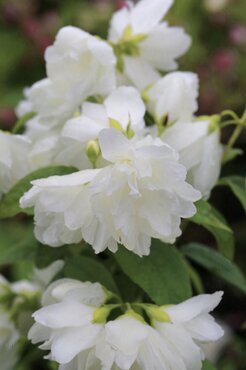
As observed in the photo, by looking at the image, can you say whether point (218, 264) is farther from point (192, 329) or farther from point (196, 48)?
point (196, 48)

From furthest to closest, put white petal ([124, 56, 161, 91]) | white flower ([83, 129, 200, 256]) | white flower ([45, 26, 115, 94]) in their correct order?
white petal ([124, 56, 161, 91]) < white flower ([45, 26, 115, 94]) < white flower ([83, 129, 200, 256])

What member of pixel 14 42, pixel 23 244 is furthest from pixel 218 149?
pixel 14 42

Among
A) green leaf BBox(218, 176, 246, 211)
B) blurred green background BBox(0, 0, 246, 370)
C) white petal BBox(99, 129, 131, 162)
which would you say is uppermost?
white petal BBox(99, 129, 131, 162)

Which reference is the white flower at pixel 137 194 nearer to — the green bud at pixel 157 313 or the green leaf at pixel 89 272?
the green bud at pixel 157 313

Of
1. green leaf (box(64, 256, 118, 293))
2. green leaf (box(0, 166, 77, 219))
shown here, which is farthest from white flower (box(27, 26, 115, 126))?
green leaf (box(64, 256, 118, 293))

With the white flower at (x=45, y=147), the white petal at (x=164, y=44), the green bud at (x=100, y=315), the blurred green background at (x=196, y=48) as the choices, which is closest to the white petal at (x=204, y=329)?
the green bud at (x=100, y=315)

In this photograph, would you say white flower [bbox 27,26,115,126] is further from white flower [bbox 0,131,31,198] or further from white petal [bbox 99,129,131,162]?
white petal [bbox 99,129,131,162]

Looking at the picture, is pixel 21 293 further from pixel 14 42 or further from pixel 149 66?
pixel 14 42
